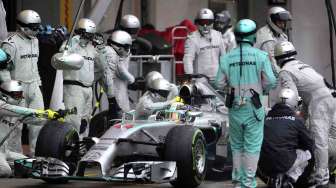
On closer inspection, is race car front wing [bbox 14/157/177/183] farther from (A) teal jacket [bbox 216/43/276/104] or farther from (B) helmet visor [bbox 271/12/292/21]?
(B) helmet visor [bbox 271/12/292/21]

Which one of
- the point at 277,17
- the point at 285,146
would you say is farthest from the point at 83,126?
the point at 285,146

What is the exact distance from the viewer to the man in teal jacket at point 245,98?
32.2 feet

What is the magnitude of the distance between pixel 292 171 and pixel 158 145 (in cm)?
162

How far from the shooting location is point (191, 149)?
10.0 meters

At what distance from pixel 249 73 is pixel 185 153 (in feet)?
3.87

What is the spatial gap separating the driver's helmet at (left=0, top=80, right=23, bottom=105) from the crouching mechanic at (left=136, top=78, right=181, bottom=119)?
65.7 inches

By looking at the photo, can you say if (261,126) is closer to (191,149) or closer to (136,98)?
(191,149)

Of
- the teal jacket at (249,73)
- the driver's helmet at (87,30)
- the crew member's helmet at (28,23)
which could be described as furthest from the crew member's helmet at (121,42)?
the teal jacket at (249,73)

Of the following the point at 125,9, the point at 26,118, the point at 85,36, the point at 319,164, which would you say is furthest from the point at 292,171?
the point at 125,9

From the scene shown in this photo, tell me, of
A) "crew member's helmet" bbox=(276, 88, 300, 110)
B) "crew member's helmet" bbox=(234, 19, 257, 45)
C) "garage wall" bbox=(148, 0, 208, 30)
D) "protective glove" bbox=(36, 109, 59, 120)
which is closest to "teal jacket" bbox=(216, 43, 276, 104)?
"crew member's helmet" bbox=(234, 19, 257, 45)

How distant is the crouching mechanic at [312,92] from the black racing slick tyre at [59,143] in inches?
106

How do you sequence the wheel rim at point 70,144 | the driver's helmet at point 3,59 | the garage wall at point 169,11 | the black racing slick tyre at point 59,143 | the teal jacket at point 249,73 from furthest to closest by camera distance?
the garage wall at point 169,11
the driver's helmet at point 3,59
the wheel rim at point 70,144
the black racing slick tyre at point 59,143
the teal jacket at point 249,73

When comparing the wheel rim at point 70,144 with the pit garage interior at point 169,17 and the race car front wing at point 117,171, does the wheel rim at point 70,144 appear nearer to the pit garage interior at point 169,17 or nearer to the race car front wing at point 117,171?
the race car front wing at point 117,171

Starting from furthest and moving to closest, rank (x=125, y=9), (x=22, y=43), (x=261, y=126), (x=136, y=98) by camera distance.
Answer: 1. (x=125, y=9)
2. (x=136, y=98)
3. (x=22, y=43)
4. (x=261, y=126)
